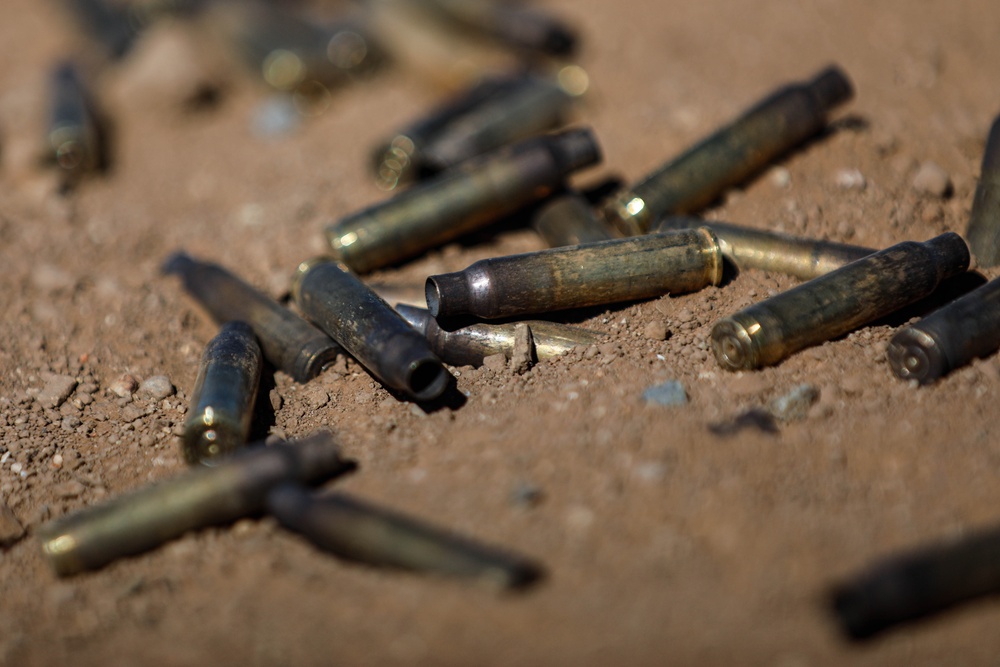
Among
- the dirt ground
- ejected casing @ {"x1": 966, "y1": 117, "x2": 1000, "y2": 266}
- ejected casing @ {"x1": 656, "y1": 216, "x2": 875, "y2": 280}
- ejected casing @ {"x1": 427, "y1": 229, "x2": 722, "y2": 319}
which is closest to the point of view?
the dirt ground

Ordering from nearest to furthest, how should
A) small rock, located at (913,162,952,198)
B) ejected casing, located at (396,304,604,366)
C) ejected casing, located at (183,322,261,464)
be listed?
ejected casing, located at (183,322,261,464)
ejected casing, located at (396,304,604,366)
small rock, located at (913,162,952,198)

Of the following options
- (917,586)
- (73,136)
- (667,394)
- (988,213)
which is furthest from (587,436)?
(73,136)

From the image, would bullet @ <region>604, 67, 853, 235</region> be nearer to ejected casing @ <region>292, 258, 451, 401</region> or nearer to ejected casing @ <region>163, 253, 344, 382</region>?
ejected casing @ <region>292, 258, 451, 401</region>

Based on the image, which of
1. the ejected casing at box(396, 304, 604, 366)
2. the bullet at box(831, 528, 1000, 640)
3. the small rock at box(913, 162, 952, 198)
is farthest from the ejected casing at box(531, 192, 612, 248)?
the bullet at box(831, 528, 1000, 640)

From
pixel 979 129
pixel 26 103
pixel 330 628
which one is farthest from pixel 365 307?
pixel 26 103

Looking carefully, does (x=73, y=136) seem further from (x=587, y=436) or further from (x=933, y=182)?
(x=933, y=182)

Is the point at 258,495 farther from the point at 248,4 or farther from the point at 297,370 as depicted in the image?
the point at 248,4

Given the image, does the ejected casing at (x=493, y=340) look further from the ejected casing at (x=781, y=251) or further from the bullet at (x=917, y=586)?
the bullet at (x=917, y=586)
